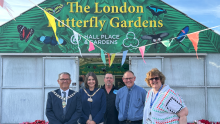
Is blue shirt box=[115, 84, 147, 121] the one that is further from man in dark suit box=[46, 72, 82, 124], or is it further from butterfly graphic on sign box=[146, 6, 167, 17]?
butterfly graphic on sign box=[146, 6, 167, 17]

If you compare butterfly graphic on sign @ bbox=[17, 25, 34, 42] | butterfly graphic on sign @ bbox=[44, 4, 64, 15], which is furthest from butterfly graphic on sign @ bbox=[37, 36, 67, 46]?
butterfly graphic on sign @ bbox=[44, 4, 64, 15]

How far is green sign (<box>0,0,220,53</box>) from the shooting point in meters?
7.39

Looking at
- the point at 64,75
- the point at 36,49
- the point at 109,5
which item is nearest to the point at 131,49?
the point at 109,5

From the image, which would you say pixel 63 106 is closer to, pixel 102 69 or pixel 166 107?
pixel 166 107

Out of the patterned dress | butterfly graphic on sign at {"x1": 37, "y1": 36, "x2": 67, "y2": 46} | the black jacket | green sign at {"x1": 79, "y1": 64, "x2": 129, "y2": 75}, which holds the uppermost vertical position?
butterfly graphic on sign at {"x1": 37, "y1": 36, "x2": 67, "y2": 46}

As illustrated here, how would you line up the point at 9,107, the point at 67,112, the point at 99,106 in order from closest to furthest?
the point at 67,112 → the point at 99,106 → the point at 9,107

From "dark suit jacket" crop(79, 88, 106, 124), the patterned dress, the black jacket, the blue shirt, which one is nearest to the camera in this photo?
the patterned dress

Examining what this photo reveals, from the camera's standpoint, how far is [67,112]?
13.7 feet

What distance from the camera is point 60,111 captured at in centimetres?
417

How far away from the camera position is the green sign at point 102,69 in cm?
1202

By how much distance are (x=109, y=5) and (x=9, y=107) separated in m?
4.64

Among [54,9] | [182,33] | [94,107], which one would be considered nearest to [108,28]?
[54,9]

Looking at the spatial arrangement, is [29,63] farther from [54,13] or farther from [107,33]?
[107,33]

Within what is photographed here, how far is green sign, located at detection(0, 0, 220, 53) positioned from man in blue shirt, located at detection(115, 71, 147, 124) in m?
3.00
